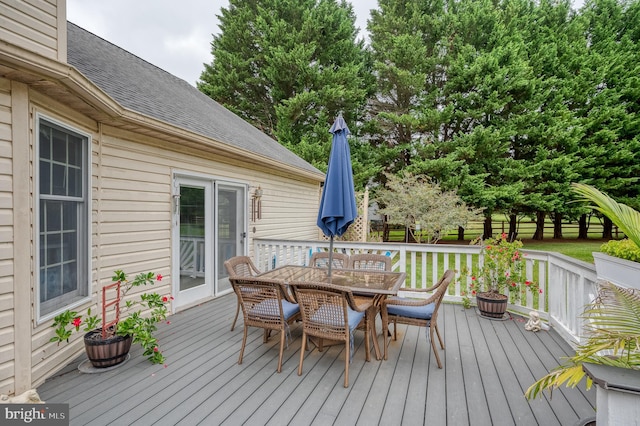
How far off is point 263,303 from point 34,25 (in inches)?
114

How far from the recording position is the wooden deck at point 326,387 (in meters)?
2.22

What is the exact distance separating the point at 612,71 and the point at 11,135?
20.5m

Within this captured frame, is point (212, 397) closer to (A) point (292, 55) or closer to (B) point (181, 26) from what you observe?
(A) point (292, 55)

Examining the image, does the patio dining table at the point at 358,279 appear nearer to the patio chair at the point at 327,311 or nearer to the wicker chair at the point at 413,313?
the wicker chair at the point at 413,313

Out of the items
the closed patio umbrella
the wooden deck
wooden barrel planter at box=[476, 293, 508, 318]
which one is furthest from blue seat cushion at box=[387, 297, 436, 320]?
wooden barrel planter at box=[476, 293, 508, 318]

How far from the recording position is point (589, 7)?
49.4 ft

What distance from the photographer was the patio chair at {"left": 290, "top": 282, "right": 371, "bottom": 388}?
2.60 m

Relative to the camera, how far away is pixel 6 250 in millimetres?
2318

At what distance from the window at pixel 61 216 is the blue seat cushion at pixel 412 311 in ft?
10.6

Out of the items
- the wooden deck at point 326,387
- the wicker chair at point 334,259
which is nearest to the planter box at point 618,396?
the wooden deck at point 326,387

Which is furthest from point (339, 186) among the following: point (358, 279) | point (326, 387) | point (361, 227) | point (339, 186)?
point (361, 227)

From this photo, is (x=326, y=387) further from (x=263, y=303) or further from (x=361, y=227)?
(x=361, y=227)

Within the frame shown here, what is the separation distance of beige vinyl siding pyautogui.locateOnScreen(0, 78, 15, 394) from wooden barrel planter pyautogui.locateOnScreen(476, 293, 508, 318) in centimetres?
499

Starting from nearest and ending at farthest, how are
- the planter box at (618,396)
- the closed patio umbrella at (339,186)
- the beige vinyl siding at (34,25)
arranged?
the planter box at (618,396) < the beige vinyl siding at (34,25) < the closed patio umbrella at (339,186)
